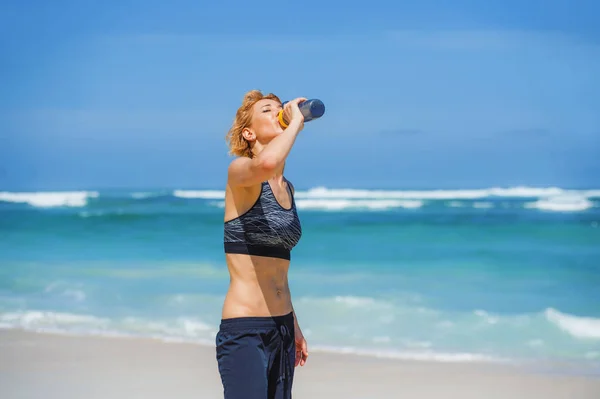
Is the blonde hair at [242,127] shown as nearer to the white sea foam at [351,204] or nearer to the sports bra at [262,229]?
the sports bra at [262,229]

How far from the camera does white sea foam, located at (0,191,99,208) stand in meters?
28.6

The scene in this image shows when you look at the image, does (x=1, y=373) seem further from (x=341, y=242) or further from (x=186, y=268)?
(x=341, y=242)

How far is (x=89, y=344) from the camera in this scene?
723 centimetres

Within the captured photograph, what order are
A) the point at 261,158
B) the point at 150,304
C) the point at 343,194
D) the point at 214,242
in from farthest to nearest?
the point at 343,194 < the point at 214,242 < the point at 150,304 < the point at 261,158

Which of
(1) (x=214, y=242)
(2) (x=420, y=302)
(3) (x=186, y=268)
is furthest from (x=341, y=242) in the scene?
(2) (x=420, y=302)

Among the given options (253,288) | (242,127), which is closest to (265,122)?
(242,127)

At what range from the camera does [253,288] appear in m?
3.16

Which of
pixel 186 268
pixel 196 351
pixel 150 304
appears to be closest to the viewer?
pixel 196 351

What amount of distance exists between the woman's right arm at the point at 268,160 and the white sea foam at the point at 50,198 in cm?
2561

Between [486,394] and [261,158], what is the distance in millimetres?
3505

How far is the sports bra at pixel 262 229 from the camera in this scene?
3150 millimetres

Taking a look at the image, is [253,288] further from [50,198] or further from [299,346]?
[50,198]

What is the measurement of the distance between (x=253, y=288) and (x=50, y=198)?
94.8 feet

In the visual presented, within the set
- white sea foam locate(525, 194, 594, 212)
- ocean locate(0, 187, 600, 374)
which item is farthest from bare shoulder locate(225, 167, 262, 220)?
white sea foam locate(525, 194, 594, 212)
